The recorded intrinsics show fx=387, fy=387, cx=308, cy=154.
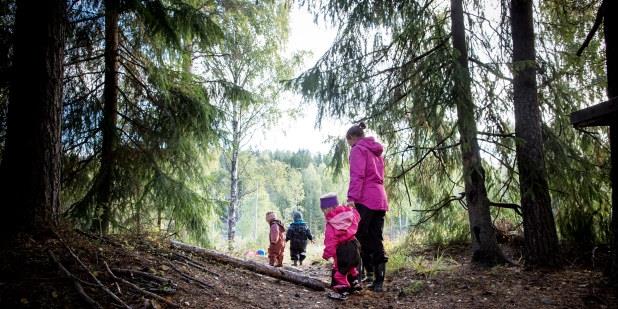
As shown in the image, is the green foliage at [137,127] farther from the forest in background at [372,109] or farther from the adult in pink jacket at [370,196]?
the adult in pink jacket at [370,196]

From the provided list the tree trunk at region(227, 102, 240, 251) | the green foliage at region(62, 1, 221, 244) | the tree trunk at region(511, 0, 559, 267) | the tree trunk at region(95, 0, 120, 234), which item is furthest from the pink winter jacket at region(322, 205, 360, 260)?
the tree trunk at region(227, 102, 240, 251)

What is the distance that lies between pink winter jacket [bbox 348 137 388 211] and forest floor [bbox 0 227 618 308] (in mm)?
1116

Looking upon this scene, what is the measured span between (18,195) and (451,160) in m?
5.91

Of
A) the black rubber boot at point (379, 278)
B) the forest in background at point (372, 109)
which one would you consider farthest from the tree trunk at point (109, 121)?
the black rubber boot at point (379, 278)

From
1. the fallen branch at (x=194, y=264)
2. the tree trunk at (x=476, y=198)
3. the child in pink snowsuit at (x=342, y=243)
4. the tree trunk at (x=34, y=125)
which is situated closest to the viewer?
the tree trunk at (x=34, y=125)

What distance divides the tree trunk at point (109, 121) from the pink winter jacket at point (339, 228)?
352 centimetres

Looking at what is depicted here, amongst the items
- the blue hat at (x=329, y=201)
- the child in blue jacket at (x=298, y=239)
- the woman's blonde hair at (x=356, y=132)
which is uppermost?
the woman's blonde hair at (x=356, y=132)

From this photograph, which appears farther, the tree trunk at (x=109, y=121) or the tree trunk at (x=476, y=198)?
the tree trunk at (x=109, y=121)

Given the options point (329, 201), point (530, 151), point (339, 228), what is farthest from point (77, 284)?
point (530, 151)

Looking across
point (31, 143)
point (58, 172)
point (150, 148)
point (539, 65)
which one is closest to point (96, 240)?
point (58, 172)

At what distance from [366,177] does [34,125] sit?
356 cm

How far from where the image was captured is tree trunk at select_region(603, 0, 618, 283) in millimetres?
3838

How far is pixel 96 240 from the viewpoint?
13.7 feet

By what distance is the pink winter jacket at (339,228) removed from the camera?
4531 millimetres
